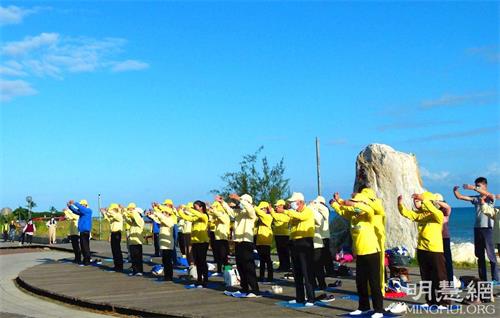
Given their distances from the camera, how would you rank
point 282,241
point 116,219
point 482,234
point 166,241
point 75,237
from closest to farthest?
point 482,234 < point 166,241 < point 282,241 < point 116,219 < point 75,237

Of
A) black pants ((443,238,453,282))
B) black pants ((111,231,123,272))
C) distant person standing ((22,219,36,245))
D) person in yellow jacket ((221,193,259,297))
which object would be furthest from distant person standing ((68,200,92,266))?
distant person standing ((22,219,36,245))

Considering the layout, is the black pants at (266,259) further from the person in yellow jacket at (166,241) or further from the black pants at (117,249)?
the black pants at (117,249)

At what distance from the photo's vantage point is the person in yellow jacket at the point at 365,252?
34.1ft

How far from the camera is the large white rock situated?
20.1 m

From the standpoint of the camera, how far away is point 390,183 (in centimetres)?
2055

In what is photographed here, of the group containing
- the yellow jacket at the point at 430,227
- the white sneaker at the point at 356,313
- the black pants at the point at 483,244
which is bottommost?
the white sneaker at the point at 356,313

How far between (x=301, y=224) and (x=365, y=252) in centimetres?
173

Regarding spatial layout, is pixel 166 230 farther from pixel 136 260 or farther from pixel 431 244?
pixel 431 244

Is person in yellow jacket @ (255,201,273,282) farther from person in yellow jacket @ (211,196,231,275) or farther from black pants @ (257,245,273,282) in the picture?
person in yellow jacket @ (211,196,231,275)

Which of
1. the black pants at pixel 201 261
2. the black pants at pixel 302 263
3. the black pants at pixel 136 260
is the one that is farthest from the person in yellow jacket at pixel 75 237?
the black pants at pixel 302 263

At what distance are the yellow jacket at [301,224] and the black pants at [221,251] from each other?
16.2 ft

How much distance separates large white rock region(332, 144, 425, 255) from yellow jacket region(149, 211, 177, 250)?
6144 millimetres

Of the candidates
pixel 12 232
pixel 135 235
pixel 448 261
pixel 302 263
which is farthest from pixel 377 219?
pixel 12 232

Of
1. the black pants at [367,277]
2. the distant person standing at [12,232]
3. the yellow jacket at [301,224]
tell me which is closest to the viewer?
the black pants at [367,277]
